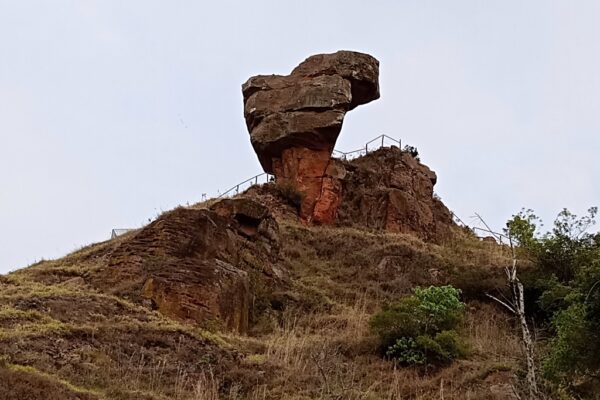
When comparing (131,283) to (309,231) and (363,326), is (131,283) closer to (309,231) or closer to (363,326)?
(363,326)

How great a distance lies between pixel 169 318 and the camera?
18391mm

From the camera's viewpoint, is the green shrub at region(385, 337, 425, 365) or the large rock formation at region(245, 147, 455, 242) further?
the large rock formation at region(245, 147, 455, 242)

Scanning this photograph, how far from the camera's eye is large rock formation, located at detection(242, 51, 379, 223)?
121 feet

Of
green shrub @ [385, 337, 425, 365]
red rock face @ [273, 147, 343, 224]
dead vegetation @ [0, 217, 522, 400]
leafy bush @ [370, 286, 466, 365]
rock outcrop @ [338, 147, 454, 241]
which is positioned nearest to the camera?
dead vegetation @ [0, 217, 522, 400]

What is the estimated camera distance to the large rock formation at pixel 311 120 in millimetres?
36906

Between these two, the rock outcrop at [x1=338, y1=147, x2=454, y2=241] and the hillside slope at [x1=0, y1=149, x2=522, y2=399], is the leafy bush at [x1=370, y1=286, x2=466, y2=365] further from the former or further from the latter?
the rock outcrop at [x1=338, y1=147, x2=454, y2=241]

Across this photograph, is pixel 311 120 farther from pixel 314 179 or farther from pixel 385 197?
pixel 385 197

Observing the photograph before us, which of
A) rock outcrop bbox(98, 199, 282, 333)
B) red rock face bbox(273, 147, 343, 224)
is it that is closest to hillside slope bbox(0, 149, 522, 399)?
rock outcrop bbox(98, 199, 282, 333)

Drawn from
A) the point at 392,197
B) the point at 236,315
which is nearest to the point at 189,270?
the point at 236,315

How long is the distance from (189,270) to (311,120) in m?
18.0

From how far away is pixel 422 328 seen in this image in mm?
18797

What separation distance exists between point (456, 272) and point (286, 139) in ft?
38.0

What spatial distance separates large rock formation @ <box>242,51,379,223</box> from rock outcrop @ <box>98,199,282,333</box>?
1267 centimetres

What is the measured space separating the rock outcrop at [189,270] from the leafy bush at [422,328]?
11.8ft
